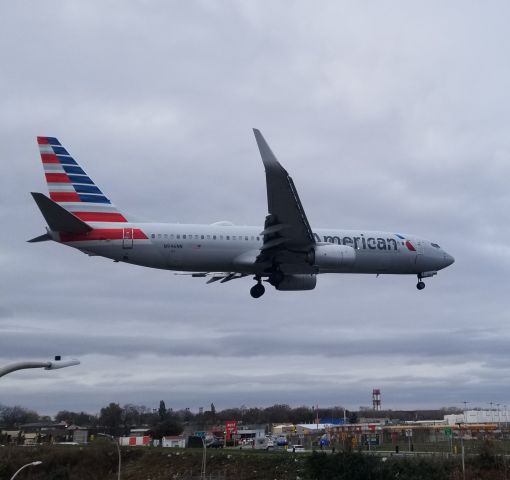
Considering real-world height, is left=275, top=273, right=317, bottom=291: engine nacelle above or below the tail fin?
below

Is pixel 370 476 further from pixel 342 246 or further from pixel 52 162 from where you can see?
pixel 52 162

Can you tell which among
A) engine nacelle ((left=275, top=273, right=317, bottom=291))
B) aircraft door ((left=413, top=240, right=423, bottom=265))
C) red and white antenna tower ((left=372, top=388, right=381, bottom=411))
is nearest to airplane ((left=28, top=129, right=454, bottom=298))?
engine nacelle ((left=275, top=273, right=317, bottom=291))

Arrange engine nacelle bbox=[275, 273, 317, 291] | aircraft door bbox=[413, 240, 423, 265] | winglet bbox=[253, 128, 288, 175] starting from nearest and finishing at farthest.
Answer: winglet bbox=[253, 128, 288, 175] → engine nacelle bbox=[275, 273, 317, 291] → aircraft door bbox=[413, 240, 423, 265]

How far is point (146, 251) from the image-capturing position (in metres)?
38.7

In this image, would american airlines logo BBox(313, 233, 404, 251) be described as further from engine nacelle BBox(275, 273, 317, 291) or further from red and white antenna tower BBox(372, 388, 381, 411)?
red and white antenna tower BBox(372, 388, 381, 411)

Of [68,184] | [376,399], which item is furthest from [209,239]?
[376,399]

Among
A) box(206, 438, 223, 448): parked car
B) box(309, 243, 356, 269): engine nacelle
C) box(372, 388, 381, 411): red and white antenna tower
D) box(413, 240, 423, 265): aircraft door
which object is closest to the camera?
box(309, 243, 356, 269): engine nacelle

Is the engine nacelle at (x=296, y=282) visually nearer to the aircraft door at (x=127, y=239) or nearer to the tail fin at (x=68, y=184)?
the aircraft door at (x=127, y=239)

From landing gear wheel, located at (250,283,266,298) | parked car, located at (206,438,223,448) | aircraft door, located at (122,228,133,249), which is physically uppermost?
aircraft door, located at (122,228,133,249)

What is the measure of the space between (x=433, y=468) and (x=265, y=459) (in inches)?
486

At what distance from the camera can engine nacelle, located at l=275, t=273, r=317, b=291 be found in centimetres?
4303

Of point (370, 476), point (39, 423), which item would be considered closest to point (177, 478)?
point (370, 476)

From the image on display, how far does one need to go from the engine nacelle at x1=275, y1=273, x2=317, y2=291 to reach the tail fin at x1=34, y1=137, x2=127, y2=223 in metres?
11.0

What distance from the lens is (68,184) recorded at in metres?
40.6
